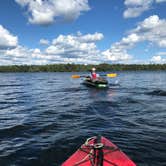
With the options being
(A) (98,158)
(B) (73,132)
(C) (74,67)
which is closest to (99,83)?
(B) (73,132)

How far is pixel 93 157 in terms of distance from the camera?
5953mm

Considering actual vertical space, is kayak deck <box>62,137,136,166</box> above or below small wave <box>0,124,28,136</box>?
above

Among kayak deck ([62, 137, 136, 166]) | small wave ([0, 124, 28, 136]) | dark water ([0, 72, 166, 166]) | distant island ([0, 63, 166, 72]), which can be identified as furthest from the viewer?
distant island ([0, 63, 166, 72])

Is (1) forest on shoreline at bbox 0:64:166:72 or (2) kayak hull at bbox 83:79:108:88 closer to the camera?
(2) kayak hull at bbox 83:79:108:88

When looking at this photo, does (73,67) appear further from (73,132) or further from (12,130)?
(73,132)

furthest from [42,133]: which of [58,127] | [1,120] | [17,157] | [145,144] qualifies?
[145,144]

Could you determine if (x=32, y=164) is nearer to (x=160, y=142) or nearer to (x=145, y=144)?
(x=145, y=144)

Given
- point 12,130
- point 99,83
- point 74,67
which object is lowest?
point 12,130

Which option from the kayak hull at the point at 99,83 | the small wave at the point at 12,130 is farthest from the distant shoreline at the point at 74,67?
the small wave at the point at 12,130

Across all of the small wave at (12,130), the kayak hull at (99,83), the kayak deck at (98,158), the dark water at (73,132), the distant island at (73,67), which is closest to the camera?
the kayak deck at (98,158)

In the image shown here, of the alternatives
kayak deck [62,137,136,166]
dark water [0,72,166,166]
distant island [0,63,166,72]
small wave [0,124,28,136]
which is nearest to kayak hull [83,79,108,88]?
dark water [0,72,166,166]

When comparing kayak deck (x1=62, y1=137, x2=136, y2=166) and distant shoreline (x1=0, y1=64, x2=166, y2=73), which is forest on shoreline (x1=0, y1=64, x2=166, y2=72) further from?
kayak deck (x1=62, y1=137, x2=136, y2=166)

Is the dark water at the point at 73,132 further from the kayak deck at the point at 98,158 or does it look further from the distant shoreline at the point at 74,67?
the distant shoreline at the point at 74,67

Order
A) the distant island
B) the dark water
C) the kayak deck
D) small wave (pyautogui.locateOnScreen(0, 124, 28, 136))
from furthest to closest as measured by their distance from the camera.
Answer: the distant island → small wave (pyautogui.locateOnScreen(0, 124, 28, 136)) → the dark water → the kayak deck
